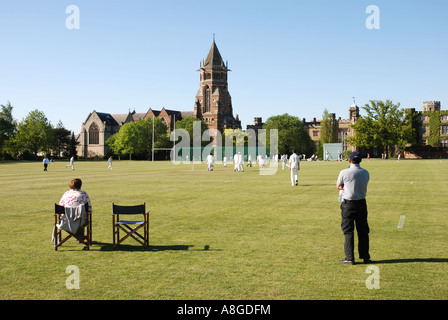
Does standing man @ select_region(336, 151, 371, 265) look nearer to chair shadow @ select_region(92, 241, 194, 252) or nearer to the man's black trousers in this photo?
the man's black trousers

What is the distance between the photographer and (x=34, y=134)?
107 meters

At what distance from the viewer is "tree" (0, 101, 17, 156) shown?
100438 millimetres

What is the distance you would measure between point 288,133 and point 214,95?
33.4 m

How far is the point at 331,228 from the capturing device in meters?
11.4

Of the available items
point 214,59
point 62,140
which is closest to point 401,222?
point 62,140

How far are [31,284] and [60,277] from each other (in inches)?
19.8

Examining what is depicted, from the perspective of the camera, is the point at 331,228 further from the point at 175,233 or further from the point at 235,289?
the point at 235,289

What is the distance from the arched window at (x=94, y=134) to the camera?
468ft

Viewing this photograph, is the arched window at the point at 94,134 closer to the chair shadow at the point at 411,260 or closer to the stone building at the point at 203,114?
the stone building at the point at 203,114

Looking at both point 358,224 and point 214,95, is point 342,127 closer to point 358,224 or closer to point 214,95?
point 214,95

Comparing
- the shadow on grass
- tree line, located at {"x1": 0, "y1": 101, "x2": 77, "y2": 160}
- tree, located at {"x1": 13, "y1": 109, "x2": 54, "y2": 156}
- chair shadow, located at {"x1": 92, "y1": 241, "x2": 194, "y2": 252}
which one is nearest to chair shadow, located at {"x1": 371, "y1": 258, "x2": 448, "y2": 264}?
the shadow on grass

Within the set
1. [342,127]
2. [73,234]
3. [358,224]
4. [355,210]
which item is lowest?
[73,234]

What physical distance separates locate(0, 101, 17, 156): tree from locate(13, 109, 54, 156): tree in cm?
175
